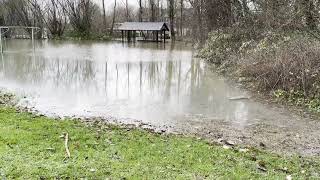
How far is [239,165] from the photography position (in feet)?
17.1

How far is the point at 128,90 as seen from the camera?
12727 mm

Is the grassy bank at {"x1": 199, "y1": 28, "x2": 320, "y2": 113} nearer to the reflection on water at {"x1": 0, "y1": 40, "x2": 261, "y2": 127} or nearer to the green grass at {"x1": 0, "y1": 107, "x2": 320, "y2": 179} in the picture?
the reflection on water at {"x1": 0, "y1": 40, "x2": 261, "y2": 127}

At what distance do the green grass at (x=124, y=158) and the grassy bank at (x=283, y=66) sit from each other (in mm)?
4527

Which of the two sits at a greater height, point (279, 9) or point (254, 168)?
point (279, 9)

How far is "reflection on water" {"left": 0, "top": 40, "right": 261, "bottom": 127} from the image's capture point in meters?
9.61

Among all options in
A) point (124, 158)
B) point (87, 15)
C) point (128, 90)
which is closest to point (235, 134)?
point (124, 158)

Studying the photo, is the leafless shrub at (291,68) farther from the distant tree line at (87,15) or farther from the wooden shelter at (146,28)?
the wooden shelter at (146,28)

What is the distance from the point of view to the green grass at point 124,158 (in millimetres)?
4637

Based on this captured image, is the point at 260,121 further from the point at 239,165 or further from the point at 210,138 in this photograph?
the point at 239,165

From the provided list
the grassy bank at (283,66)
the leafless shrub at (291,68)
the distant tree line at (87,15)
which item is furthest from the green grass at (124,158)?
the distant tree line at (87,15)

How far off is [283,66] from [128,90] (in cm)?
479

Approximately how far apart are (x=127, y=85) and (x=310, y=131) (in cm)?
715

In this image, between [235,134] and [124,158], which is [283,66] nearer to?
[235,134]

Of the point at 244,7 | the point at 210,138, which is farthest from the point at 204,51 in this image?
the point at 210,138
